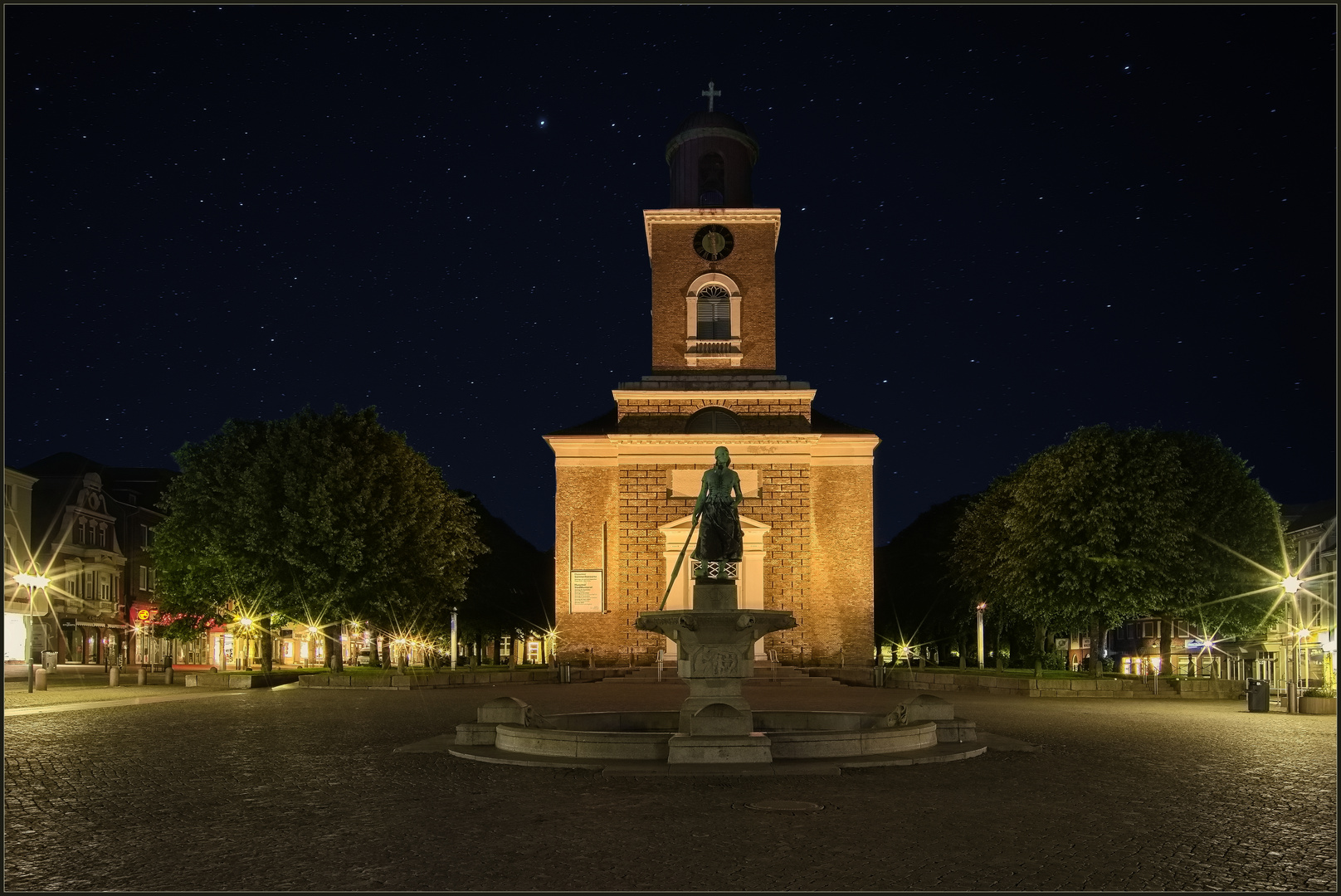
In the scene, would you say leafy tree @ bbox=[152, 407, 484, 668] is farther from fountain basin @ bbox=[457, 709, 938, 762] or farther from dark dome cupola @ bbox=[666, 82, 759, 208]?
fountain basin @ bbox=[457, 709, 938, 762]

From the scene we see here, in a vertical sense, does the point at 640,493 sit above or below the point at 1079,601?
above

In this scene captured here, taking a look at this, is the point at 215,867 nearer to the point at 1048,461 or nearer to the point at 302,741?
the point at 302,741

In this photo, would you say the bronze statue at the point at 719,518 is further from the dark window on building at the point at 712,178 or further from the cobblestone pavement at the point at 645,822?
the dark window on building at the point at 712,178

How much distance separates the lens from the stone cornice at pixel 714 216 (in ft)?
189

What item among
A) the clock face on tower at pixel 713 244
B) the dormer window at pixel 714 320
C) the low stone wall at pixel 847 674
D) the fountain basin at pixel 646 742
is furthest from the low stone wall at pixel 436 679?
the fountain basin at pixel 646 742

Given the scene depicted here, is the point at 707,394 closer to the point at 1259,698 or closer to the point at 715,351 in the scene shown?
the point at 715,351

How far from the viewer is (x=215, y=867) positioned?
9141mm

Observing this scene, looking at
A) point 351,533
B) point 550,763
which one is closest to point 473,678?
point 351,533

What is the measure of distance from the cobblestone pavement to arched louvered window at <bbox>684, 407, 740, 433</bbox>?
3475cm

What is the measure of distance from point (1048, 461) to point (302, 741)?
32976 mm

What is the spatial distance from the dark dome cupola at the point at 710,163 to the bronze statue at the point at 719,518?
41953 millimetres

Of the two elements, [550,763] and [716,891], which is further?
[550,763]

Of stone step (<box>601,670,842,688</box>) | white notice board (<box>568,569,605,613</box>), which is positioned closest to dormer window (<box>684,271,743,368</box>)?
white notice board (<box>568,569,605,613</box>)

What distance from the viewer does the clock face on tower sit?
191 ft
